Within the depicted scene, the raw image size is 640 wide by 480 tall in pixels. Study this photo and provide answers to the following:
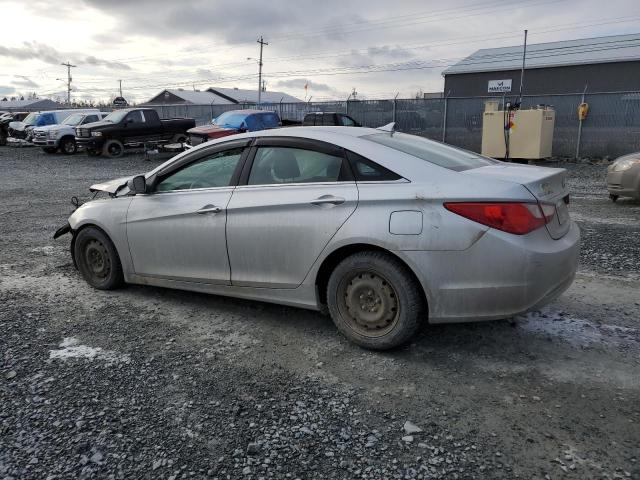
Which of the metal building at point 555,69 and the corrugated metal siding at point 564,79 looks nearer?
the corrugated metal siding at point 564,79

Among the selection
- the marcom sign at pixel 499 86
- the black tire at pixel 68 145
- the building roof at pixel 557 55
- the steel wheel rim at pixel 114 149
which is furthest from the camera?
the marcom sign at pixel 499 86

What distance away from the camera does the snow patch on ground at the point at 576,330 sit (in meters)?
3.90

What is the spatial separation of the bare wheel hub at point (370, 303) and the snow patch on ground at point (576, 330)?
1.19 metres

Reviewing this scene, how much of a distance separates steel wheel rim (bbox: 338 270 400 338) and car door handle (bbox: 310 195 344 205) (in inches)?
19.7

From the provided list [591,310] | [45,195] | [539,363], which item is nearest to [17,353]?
[539,363]

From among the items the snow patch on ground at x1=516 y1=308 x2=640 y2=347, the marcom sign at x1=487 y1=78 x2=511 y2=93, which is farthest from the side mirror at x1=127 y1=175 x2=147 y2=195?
the marcom sign at x1=487 y1=78 x2=511 y2=93

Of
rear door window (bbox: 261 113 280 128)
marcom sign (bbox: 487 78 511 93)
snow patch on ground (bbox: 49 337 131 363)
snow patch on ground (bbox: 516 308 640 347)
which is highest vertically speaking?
marcom sign (bbox: 487 78 511 93)

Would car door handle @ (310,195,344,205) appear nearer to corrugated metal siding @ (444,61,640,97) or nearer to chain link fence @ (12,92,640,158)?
chain link fence @ (12,92,640,158)

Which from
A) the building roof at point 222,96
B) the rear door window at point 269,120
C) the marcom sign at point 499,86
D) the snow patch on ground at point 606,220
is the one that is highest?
the building roof at point 222,96

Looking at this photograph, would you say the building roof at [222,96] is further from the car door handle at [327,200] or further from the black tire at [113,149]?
the car door handle at [327,200]

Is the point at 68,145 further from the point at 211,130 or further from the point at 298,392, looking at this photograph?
the point at 298,392

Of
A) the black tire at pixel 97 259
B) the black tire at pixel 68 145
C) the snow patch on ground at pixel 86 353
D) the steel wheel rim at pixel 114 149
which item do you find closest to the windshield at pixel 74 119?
the black tire at pixel 68 145

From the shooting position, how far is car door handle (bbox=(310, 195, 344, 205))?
3736 mm

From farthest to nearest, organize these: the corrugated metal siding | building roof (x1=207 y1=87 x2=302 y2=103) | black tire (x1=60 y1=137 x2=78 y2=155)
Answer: building roof (x1=207 y1=87 x2=302 y2=103) → the corrugated metal siding → black tire (x1=60 y1=137 x2=78 y2=155)
